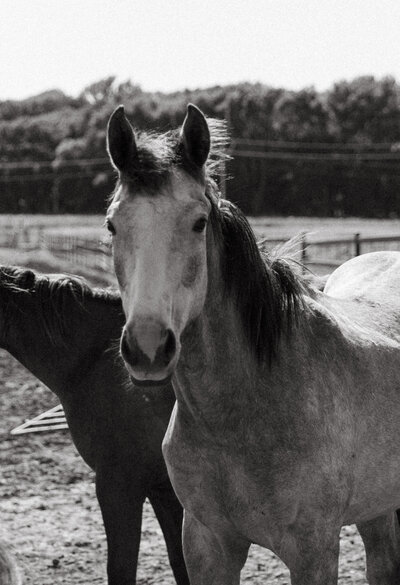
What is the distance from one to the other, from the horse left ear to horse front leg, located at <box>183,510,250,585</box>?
119cm

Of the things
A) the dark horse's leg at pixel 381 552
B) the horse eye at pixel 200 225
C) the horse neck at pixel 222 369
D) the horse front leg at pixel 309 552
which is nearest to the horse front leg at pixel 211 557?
the horse front leg at pixel 309 552

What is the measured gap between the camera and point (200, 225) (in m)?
2.12

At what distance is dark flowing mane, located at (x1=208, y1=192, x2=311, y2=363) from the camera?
92.7 inches

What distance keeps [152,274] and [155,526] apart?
3092 mm

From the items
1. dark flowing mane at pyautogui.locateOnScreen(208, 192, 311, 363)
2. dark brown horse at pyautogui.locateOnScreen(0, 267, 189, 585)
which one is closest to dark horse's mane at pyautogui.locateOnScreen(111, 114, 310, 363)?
dark flowing mane at pyautogui.locateOnScreen(208, 192, 311, 363)

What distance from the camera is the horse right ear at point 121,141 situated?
2139 millimetres

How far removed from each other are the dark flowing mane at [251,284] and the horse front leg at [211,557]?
0.63 m

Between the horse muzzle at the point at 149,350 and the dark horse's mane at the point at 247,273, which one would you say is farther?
the dark horse's mane at the point at 247,273

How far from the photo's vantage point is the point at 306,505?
2.31 metres

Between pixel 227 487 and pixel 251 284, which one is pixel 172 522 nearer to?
pixel 227 487

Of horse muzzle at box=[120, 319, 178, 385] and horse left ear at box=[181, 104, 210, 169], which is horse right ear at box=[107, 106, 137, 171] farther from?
horse muzzle at box=[120, 319, 178, 385]

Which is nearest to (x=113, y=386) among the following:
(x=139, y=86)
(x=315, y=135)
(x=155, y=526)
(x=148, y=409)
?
(x=148, y=409)

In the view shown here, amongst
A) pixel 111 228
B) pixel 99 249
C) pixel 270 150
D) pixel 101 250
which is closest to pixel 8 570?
pixel 111 228

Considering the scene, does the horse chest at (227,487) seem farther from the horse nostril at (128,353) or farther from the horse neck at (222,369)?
the horse nostril at (128,353)
